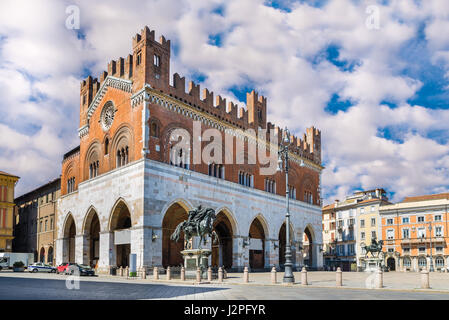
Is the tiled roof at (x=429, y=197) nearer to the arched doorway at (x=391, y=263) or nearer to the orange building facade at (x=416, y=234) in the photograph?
the orange building facade at (x=416, y=234)

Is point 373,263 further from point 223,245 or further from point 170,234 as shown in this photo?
point 170,234

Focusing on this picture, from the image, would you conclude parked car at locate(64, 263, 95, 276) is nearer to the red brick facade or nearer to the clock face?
the red brick facade

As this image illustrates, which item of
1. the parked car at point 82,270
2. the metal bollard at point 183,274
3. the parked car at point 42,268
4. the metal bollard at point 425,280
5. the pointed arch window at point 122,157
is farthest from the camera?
the parked car at point 42,268

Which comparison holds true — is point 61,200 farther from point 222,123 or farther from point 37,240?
point 222,123

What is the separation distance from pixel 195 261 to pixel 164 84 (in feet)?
48.8

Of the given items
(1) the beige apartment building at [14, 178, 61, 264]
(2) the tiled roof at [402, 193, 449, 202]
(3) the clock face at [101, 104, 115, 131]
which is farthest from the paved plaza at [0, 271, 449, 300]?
(2) the tiled roof at [402, 193, 449, 202]

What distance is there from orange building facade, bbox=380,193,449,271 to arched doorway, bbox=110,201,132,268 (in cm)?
4104

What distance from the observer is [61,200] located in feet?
145

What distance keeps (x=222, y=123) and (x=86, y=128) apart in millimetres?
12868

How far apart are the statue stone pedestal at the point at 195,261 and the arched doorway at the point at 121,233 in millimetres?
7121

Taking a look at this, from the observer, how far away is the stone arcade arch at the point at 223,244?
1593 inches

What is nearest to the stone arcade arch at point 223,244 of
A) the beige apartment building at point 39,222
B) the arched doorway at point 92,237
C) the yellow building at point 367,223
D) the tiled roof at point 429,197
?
the arched doorway at point 92,237
